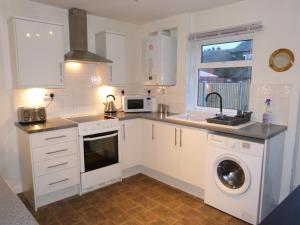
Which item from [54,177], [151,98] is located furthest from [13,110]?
[151,98]

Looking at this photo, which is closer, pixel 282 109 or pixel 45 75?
pixel 282 109

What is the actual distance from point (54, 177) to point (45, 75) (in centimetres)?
118

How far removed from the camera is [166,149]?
2.93 meters

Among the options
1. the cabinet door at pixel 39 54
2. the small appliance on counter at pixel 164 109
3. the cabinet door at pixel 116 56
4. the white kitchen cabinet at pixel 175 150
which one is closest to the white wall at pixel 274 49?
the white kitchen cabinet at pixel 175 150

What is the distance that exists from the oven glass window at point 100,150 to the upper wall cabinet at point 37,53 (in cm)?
80

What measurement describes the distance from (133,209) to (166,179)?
75 cm

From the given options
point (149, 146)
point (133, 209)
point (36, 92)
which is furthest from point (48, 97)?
point (133, 209)

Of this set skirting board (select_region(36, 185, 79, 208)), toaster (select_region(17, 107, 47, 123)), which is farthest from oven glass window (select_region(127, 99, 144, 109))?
skirting board (select_region(36, 185, 79, 208))

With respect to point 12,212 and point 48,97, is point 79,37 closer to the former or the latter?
point 48,97

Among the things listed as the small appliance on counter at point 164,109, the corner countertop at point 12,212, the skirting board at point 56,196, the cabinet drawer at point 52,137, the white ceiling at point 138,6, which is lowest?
the skirting board at point 56,196

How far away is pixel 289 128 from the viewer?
7.71ft

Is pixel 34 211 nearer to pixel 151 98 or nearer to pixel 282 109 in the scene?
pixel 151 98

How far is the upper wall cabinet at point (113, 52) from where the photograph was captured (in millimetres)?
3137

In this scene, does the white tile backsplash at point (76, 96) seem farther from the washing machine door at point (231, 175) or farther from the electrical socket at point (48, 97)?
the washing machine door at point (231, 175)
